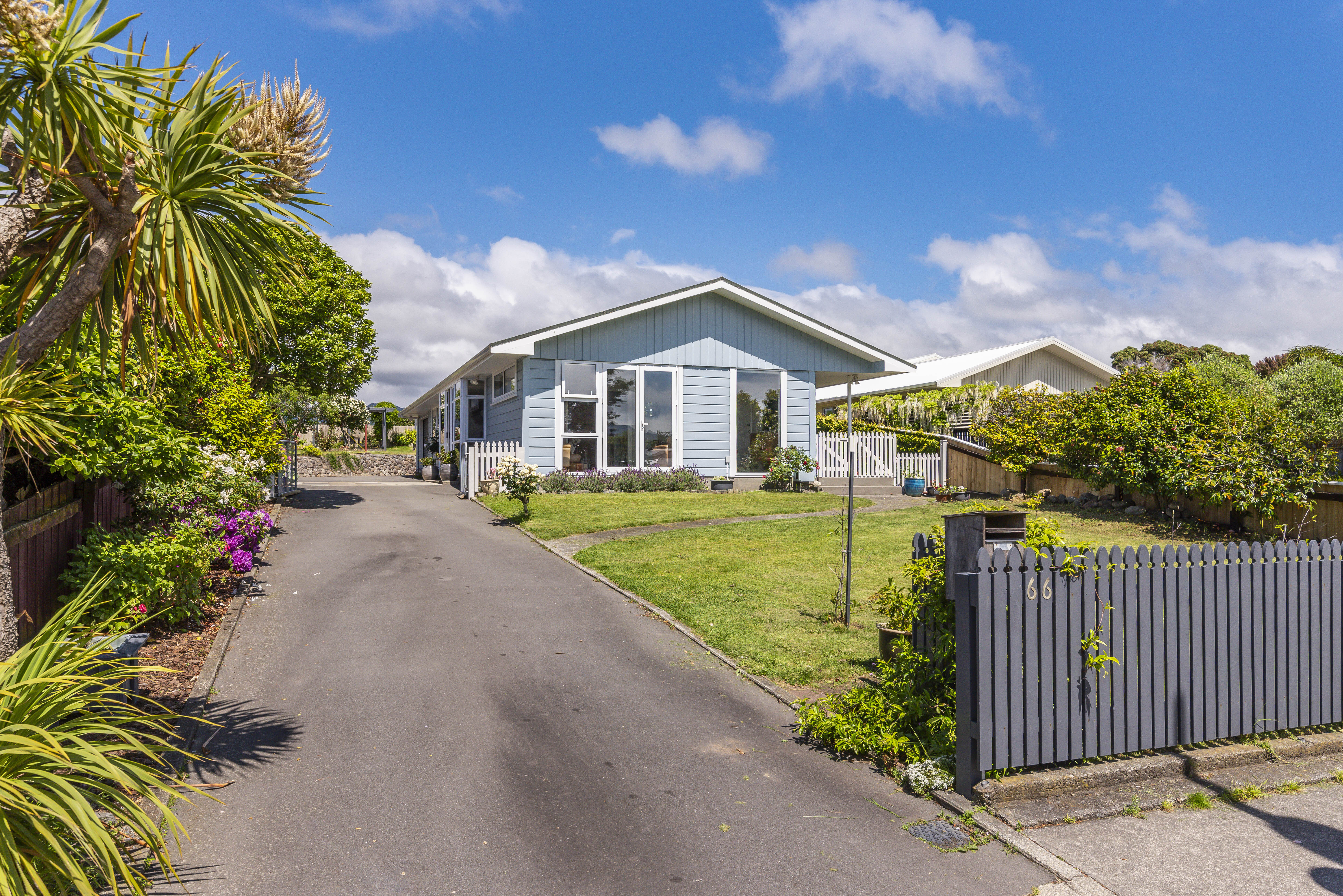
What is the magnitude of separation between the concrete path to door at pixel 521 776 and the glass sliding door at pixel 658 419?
11659 mm

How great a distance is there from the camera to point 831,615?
8.55 m

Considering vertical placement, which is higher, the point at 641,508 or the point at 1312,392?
the point at 1312,392

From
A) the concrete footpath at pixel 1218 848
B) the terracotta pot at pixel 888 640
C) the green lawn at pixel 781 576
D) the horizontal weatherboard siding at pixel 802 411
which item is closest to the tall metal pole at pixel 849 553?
the green lawn at pixel 781 576

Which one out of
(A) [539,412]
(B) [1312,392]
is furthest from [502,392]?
(B) [1312,392]

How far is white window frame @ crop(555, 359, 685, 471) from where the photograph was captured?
63.5 ft

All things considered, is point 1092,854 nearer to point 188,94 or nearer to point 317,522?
point 188,94

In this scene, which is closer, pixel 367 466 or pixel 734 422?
pixel 734 422

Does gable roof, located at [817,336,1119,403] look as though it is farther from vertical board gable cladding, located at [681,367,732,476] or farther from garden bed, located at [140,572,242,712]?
garden bed, located at [140,572,242,712]

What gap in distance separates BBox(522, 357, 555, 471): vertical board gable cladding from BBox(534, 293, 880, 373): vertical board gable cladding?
38 centimetres

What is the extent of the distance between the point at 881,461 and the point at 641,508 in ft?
30.9

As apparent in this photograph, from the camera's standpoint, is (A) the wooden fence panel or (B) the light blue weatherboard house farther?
(B) the light blue weatherboard house

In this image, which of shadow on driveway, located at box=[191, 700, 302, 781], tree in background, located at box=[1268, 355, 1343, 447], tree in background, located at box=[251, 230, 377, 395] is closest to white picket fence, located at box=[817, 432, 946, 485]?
tree in background, located at box=[1268, 355, 1343, 447]

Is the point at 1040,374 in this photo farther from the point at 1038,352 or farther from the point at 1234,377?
the point at 1234,377

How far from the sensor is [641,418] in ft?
66.3
